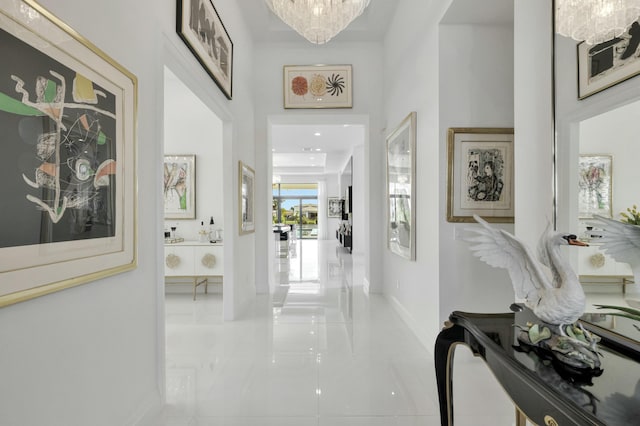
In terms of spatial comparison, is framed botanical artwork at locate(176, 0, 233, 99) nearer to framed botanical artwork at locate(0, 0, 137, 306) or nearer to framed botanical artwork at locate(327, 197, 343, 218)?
framed botanical artwork at locate(0, 0, 137, 306)

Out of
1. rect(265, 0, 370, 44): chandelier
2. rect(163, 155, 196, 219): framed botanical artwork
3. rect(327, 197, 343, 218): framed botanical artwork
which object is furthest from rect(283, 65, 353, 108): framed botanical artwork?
rect(327, 197, 343, 218): framed botanical artwork

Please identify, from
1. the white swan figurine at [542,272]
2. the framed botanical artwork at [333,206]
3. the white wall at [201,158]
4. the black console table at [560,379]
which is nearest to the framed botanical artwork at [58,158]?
the white swan figurine at [542,272]

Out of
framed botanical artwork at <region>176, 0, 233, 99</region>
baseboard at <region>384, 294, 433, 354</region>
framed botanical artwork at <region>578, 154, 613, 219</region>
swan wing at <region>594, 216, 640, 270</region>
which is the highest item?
framed botanical artwork at <region>176, 0, 233, 99</region>

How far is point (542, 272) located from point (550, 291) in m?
0.07

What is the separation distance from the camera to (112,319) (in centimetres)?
153

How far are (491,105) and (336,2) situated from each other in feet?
5.34

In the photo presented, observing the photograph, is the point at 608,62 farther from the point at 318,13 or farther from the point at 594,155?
the point at 318,13

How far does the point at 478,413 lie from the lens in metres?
1.96

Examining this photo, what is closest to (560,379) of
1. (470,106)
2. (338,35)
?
(470,106)

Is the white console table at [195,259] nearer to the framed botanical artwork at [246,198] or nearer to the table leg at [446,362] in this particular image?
the framed botanical artwork at [246,198]

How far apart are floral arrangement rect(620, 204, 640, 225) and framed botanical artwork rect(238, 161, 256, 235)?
3406 millimetres

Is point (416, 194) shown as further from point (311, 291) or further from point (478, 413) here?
point (311, 291)

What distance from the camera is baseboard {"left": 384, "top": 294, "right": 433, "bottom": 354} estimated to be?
2908 mm

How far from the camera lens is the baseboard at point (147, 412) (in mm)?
1704
